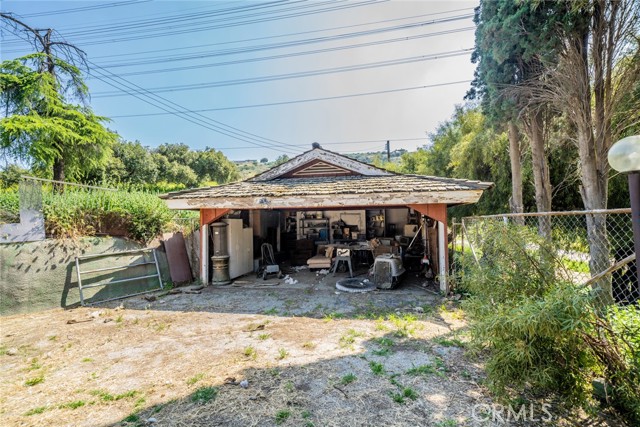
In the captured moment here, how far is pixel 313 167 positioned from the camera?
956 cm

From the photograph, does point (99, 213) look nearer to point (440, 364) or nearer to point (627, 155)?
point (440, 364)

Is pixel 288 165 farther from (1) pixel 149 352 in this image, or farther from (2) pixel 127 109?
(2) pixel 127 109

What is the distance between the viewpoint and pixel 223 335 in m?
4.52

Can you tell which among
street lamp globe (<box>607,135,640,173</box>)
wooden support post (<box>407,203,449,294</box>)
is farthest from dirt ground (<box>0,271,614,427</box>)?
street lamp globe (<box>607,135,640,173</box>)

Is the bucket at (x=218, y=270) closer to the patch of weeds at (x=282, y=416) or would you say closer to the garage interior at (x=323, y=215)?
the garage interior at (x=323, y=215)

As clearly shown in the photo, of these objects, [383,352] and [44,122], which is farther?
[44,122]

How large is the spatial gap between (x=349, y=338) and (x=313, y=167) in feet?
20.8

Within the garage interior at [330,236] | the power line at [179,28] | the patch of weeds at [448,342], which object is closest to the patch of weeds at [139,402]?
the patch of weeds at [448,342]

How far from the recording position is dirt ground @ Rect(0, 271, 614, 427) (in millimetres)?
2611

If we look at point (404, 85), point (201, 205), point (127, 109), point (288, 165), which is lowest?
point (201, 205)

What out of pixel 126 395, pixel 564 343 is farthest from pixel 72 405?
pixel 564 343

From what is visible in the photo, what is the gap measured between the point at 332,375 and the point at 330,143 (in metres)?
24.6

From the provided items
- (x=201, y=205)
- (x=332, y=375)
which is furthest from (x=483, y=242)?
(x=201, y=205)

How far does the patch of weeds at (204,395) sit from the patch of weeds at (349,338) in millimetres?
1759
